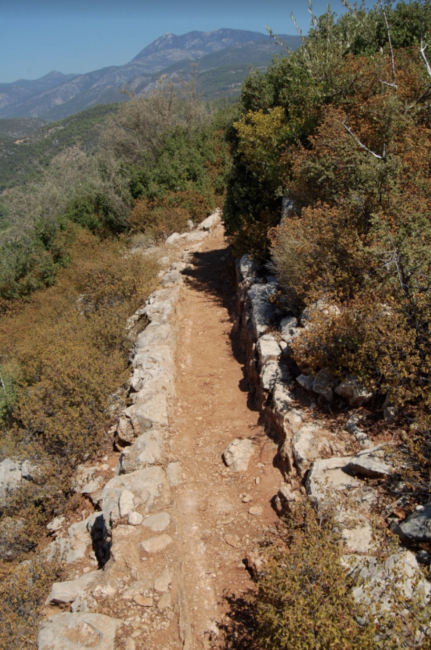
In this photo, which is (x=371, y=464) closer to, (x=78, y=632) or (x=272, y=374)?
(x=272, y=374)

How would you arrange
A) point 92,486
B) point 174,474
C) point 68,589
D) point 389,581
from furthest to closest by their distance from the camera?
point 92,486, point 174,474, point 68,589, point 389,581

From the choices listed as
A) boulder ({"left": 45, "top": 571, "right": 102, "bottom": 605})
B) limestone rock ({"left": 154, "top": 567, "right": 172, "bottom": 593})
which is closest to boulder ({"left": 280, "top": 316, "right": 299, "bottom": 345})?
limestone rock ({"left": 154, "top": 567, "right": 172, "bottom": 593})

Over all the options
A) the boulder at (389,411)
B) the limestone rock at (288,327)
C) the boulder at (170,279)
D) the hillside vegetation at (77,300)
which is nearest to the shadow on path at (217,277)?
the boulder at (170,279)

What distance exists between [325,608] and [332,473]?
1869 millimetres

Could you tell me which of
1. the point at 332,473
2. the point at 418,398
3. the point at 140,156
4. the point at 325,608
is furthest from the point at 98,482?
the point at 140,156

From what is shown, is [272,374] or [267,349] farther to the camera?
[267,349]

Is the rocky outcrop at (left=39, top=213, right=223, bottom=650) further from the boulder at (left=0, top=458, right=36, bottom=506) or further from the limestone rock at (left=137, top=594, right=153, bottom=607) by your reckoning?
the boulder at (left=0, top=458, right=36, bottom=506)

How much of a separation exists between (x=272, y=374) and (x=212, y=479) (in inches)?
82.8

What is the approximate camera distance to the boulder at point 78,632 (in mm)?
3961

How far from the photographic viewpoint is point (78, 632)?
13.4 ft

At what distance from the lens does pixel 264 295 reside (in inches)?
379

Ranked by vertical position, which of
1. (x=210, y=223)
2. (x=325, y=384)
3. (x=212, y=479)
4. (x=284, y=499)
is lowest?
(x=212, y=479)

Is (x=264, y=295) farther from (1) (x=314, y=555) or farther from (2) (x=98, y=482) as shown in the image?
(1) (x=314, y=555)

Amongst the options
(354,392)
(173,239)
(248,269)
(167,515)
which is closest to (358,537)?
(354,392)
